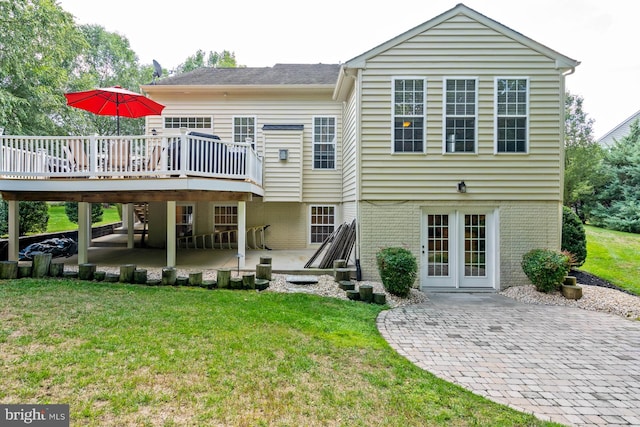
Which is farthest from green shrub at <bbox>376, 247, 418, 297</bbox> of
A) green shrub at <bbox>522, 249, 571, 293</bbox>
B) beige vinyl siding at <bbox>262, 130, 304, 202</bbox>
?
beige vinyl siding at <bbox>262, 130, 304, 202</bbox>

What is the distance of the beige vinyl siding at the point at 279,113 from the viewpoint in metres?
10.9

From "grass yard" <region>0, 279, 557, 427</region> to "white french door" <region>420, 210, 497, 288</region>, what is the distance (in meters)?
3.42

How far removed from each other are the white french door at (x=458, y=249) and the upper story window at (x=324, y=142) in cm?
442

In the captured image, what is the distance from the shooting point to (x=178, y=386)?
9.08ft

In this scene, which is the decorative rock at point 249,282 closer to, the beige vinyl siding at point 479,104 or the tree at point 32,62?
the beige vinyl siding at point 479,104

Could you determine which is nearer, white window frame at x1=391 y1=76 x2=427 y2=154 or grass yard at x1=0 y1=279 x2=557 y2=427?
grass yard at x1=0 y1=279 x2=557 y2=427

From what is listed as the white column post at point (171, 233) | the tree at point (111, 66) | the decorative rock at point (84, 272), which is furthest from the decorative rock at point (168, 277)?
the tree at point (111, 66)

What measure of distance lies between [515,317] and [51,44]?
57.1ft

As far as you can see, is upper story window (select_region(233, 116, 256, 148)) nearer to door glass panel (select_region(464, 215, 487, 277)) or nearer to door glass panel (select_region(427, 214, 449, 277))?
door glass panel (select_region(427, 214, 449, 277))

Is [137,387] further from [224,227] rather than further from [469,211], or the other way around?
[224,227]

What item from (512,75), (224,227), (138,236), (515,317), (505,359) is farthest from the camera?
(138,236)

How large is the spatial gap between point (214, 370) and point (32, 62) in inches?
598

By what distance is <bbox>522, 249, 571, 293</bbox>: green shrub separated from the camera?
22.1 ft

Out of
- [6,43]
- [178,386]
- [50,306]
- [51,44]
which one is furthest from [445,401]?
[51,44]
